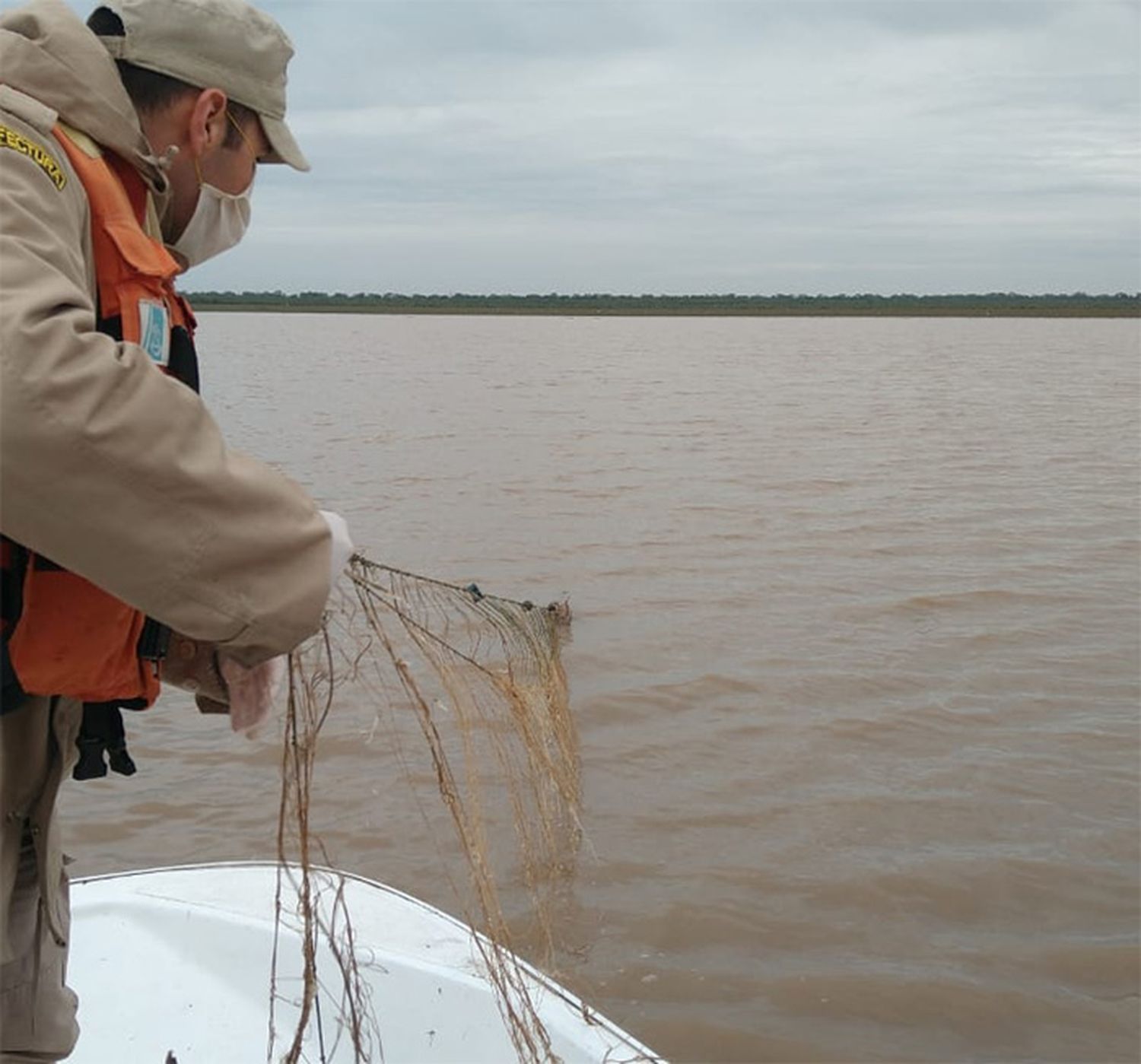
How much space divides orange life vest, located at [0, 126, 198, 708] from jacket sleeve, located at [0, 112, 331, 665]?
0.10 meters

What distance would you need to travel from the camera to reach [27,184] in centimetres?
167

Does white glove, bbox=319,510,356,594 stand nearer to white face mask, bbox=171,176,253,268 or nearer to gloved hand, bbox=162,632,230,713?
gloved hand, bbox=162,632,230,713

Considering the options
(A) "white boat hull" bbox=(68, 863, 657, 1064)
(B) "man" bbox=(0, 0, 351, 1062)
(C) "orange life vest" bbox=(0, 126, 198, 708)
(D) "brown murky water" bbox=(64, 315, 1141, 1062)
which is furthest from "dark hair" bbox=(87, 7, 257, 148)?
(D) "brown murky water" bbox=(64, 315, 1141, 1062)

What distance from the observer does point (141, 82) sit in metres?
2.06

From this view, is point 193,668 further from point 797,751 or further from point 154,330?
point 797,751

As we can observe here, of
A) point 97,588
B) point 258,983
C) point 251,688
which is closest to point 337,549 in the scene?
point 97,588

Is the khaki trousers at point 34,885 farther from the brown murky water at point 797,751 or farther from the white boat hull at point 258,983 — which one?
the brown murky water at point 797,751

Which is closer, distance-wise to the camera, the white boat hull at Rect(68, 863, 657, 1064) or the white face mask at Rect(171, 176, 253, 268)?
the white face mask at Rect(171, 176, 253, 268)

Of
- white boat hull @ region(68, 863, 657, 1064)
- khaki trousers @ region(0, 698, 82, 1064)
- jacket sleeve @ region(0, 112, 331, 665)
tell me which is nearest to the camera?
jacket sleeve @ region(0, 112, 331, 665)

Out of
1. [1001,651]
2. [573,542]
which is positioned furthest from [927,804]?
[573,542]

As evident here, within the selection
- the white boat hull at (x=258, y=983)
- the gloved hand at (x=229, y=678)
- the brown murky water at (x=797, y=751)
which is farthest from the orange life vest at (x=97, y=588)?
the brown murky water at (x=797, y=751)

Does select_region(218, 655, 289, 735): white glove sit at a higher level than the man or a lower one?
lower

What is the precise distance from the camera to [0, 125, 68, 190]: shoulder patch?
1681mm

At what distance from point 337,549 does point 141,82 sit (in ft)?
2.90
